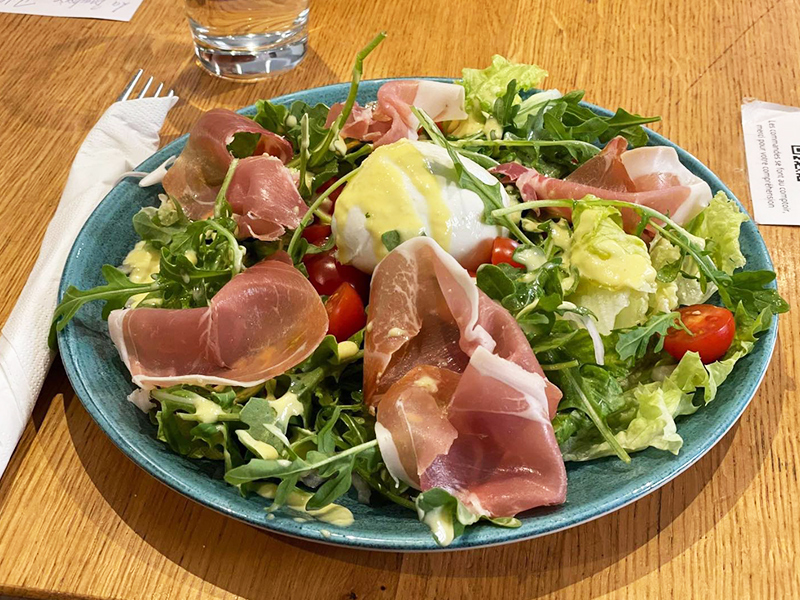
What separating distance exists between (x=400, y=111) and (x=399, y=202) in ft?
1.06

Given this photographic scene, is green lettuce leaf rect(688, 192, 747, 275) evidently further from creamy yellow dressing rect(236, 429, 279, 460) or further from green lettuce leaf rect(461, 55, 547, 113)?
creamy yellow dressing rect(236, 429, 279, 460)

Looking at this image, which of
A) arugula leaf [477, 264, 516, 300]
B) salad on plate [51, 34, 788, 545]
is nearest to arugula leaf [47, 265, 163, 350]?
salad on plate [51, 34, 788, 545]

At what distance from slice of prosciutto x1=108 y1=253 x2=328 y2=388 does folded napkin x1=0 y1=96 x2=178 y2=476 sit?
0.20 meters

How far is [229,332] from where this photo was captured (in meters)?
1.25

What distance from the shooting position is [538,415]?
1087 mm

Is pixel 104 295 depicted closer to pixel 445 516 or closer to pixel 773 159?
pixel 445 516

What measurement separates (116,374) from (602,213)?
89 centimetres

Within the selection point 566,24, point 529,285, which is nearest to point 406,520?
point 529,285

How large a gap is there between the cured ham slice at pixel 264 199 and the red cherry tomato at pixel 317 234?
0.04 m

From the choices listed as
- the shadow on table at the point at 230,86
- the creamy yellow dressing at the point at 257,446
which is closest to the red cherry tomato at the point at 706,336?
the creamy yellow dressing at the point at 257,446

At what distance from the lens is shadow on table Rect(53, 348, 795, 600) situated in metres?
1.14

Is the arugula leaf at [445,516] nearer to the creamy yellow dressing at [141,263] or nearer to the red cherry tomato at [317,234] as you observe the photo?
the red cherry tomato at [317,234]

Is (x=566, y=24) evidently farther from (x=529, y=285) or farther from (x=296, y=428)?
(x=296, y=428)

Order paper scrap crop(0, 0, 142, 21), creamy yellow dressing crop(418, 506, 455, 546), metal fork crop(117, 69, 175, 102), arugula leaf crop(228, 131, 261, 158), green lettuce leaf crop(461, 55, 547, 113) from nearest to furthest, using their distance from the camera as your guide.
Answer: creamy yellow dressing crop(418, 506, 455, 546) < arugula leaf crop(228, 131, 261, 158) < green lettuce leaf crop(461, 55, 547, 113) < metal fork crop(117, 69, 175, 102) < paper scrap crop(0, 0, 142, 21)
